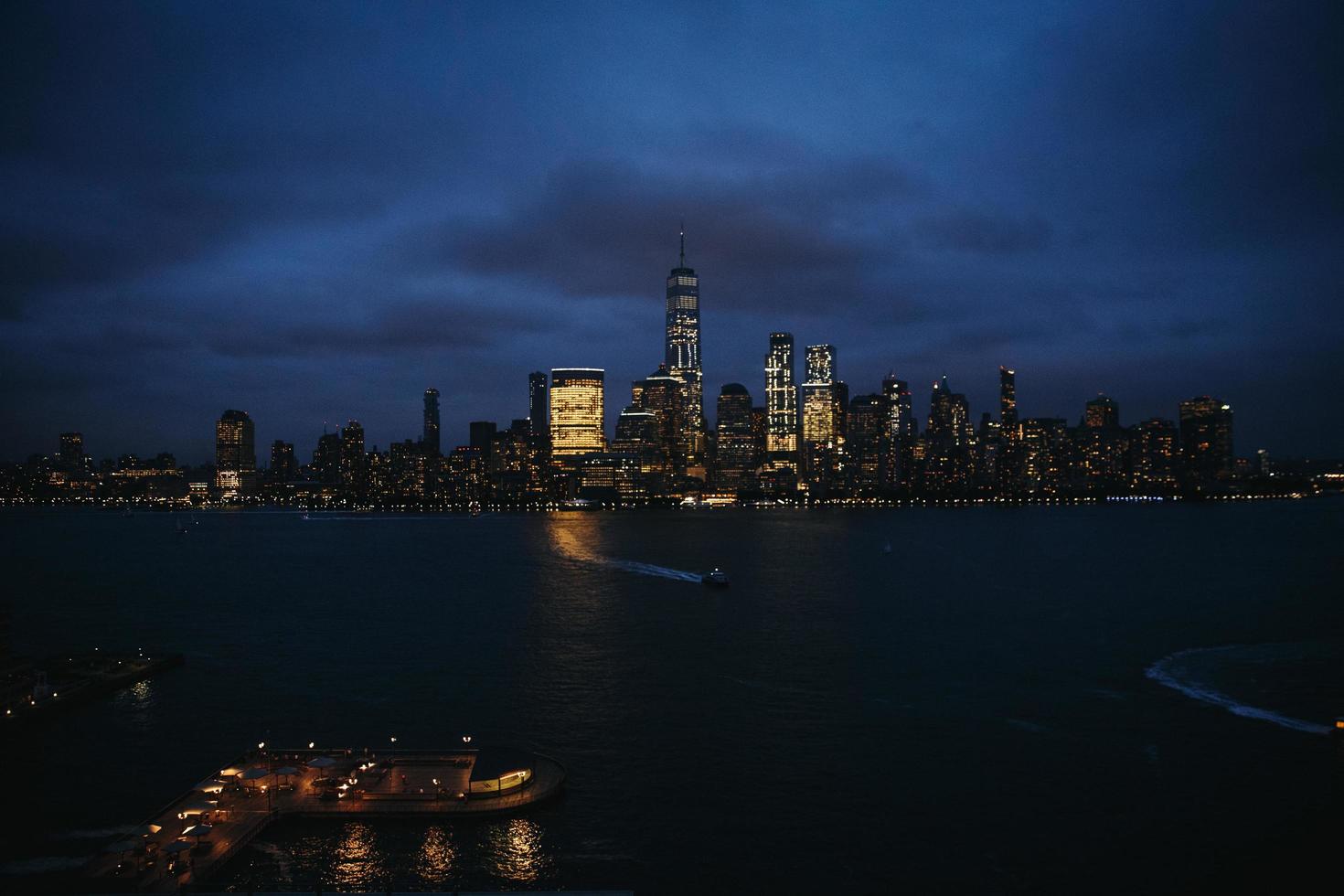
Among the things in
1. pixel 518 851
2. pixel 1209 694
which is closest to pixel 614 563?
pixel 1209 694

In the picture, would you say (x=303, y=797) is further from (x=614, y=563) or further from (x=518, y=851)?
(x=614, y=563)

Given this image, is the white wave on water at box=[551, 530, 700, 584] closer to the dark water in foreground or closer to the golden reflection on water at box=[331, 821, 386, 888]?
the dark water in foreground

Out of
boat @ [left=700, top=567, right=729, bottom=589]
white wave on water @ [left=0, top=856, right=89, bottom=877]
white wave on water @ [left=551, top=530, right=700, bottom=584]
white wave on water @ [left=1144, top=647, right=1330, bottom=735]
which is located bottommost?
white wave on water @ [left=1144, top=647, right=1330, bottom=735]

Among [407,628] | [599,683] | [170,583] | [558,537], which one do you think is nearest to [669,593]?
[407,628]

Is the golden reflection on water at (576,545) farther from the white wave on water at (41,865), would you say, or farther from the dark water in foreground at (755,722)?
the white wave on water at (41,865)

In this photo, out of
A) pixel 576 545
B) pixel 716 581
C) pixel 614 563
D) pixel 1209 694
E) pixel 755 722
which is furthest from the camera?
pixel 576 545

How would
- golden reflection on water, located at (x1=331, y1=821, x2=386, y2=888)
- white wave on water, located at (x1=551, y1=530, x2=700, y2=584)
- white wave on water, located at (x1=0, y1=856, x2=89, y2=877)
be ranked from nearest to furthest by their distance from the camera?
golden reflection on water, located at (x1=331, y1=821, x2=386, y2=888)
white wave on water, located at (x1=0, y1=856, x2=89, y2=877)
white wave on water, located at (x1=551, y1=530, x2=700, y2=584)

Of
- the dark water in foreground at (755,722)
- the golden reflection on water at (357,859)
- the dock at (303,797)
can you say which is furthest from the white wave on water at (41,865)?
the golden reflection on water at (357,859)

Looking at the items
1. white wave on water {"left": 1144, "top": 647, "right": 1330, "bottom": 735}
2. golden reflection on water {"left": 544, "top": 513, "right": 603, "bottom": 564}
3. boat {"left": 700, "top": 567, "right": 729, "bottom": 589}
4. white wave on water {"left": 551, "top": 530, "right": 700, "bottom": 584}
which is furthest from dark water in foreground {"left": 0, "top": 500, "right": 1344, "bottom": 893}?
golden reflection on water {"left": 544, "top": 513, "right": 603, "bottom": 564}
